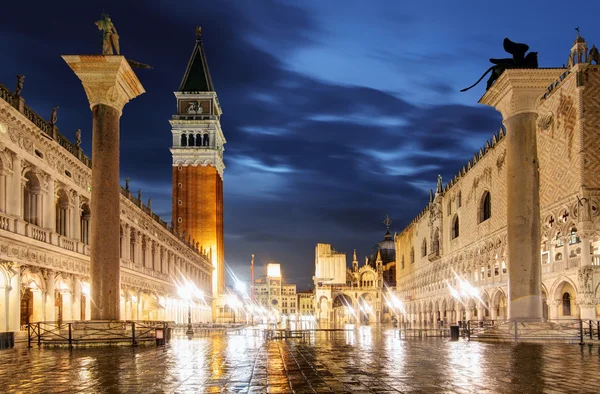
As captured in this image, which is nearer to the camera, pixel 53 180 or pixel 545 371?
pixel 545 371

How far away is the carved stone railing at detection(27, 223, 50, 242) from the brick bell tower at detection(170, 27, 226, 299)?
71.8 metres

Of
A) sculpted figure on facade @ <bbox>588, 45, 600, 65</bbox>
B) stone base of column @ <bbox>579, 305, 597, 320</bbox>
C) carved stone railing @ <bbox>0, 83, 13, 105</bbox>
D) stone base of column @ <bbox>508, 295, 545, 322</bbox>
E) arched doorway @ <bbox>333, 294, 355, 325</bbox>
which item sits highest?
sculpted figure on facade @ <bbox>588, 45, 600, 65</bbox>

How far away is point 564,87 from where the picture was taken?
3506cm

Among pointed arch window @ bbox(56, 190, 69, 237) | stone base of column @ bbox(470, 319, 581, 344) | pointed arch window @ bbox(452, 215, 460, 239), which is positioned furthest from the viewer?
pointed arch window @ bbox(452, 215, 460, 239)

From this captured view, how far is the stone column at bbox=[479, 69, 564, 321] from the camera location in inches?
941

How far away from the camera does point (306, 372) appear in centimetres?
1348

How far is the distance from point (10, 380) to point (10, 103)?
16.9 meters

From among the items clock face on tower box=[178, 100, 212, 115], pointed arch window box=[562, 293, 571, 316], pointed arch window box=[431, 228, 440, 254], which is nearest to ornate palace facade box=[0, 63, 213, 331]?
pointed arch window box=[562, 293, 571, 316]

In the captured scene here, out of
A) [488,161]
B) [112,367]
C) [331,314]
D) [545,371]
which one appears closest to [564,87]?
[488,161]

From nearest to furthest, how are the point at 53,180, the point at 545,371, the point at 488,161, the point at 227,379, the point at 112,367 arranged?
the point at 227,379 → the point at 545,371 → the point at 112,367 → the point at 53,180 → the point at 488,161

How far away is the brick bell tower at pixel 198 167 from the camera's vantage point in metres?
104

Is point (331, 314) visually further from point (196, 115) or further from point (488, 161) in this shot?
point (488, 161)

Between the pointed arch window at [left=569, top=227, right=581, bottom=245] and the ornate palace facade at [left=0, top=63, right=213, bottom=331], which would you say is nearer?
the ornate palace facade at [left=0, top=63, right=213, bottom=331]

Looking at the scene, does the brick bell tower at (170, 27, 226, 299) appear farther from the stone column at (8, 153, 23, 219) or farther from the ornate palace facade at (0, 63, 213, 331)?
the stone column at (8, 153, 23, 219)
